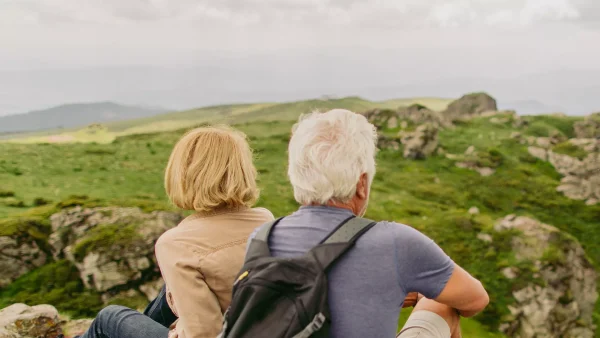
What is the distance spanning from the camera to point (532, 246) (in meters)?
17.9

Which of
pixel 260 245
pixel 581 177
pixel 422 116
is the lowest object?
pixel 581 177

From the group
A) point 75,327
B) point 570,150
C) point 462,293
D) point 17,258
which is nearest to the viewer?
point 462,293

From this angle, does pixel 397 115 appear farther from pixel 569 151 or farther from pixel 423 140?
pixel 569 151

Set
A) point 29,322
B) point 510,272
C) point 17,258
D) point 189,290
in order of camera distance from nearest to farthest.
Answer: point 189,290 < point 29,322 < point 17,258 < point 510,272

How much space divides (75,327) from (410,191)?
23443 mm

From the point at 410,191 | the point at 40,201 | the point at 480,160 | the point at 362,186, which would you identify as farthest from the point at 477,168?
the point at 362,186

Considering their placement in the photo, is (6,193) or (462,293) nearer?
(462,293)

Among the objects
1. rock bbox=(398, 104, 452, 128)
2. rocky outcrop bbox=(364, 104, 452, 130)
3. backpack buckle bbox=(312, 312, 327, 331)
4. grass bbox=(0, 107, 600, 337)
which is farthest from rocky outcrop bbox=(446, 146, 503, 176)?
backpack buckle bbox=(312, 312, 327, 331)

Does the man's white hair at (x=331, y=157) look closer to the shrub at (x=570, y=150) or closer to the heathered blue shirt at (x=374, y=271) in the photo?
the heathered blue shirt at (x=374, y=271)

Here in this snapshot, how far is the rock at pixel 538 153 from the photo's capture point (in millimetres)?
40188

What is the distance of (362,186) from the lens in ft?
15.7

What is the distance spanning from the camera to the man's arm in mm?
4629

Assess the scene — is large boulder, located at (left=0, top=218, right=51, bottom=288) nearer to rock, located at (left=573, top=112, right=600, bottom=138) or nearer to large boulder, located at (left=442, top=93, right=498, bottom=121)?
rock, located at (left=573, top=112, right=600, bottom=138)

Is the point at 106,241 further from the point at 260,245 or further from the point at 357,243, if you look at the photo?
the point at 357,243
